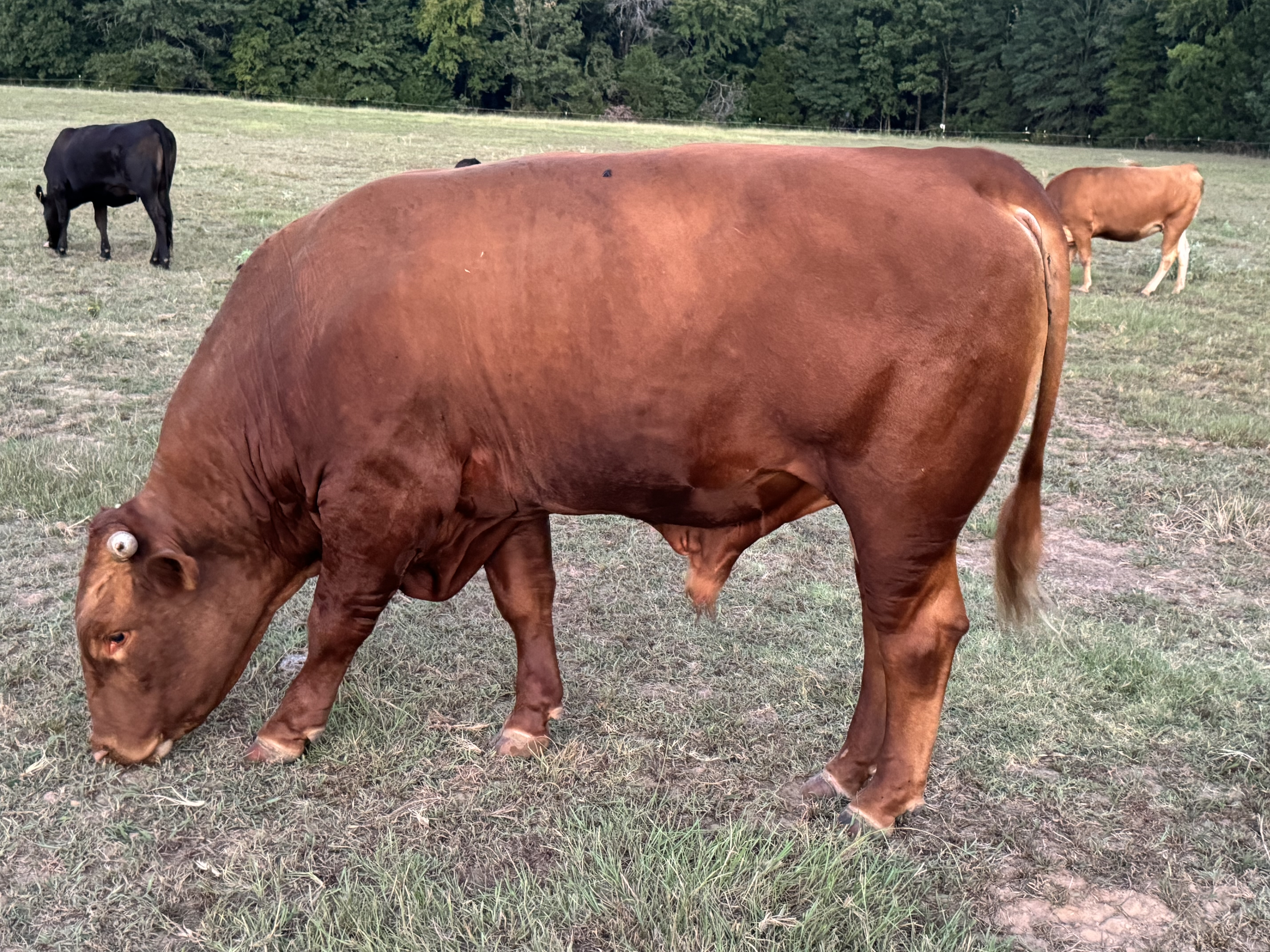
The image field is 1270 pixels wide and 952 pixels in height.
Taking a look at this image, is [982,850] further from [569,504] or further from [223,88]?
[223,88]

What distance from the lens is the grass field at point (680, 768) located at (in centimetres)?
251

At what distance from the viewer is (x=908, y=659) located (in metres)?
2.70

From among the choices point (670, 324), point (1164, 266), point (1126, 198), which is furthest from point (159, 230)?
point (1164, 266)

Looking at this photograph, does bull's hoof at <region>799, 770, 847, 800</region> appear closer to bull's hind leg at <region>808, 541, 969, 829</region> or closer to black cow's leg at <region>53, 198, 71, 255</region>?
bull's hind leg at <region>808, 541, 969, 829</region>

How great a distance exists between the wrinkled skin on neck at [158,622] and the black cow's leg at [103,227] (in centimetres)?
915

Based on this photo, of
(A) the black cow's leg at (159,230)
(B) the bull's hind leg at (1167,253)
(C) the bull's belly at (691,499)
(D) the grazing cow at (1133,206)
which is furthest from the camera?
(D) the grazing cow at (1133,206)

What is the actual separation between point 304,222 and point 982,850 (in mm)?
2641

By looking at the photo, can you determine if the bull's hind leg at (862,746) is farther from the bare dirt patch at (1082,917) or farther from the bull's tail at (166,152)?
the bull's tail at (166,152)

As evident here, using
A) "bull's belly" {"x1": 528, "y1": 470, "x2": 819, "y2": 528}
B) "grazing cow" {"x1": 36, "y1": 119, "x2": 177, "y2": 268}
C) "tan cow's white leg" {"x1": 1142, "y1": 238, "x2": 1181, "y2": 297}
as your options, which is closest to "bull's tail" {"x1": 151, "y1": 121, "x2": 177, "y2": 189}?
"grazing cow" {"x1": 36, "y1": 119, "x2": 177, "y2": 268}

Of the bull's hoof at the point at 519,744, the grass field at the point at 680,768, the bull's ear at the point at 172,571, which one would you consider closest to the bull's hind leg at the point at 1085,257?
the grass field at the point at 680,768

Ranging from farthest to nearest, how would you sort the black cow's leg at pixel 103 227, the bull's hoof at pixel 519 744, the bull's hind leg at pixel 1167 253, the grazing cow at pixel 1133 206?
the grazing cow at pixel 1133 206 → the bull's hind leg at pixel 1167 253 → the black cow's leg at pixel 103 227 → the bull's hoof at pixel 519 744

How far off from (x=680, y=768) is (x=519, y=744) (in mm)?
517

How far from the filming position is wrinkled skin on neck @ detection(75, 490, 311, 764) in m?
2.96

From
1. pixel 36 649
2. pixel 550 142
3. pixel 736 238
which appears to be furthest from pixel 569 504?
pixel 550 142
